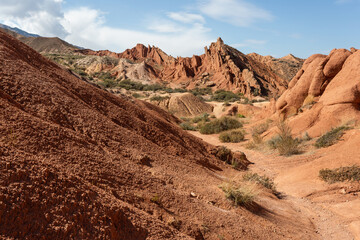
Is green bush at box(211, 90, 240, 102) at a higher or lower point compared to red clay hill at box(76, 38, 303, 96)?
lower

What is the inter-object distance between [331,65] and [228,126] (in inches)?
323

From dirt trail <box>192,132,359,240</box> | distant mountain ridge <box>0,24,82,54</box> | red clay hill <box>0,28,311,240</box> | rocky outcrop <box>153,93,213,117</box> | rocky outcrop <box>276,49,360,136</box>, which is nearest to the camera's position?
red clay hill <box>0,28,311,240</box>

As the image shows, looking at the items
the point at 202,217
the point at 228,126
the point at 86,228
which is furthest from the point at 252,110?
the point at 86,228

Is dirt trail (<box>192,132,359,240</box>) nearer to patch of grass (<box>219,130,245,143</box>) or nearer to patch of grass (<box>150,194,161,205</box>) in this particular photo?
patch of grass (<box>150,194,161,205</box>)

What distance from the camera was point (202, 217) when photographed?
13.3ft

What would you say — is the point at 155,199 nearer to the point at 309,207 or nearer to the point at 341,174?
the point at 309,207

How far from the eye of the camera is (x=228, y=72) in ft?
160

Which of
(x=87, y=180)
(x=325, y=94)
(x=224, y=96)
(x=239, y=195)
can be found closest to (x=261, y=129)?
(x=325, y=94)

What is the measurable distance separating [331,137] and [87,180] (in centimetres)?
1128

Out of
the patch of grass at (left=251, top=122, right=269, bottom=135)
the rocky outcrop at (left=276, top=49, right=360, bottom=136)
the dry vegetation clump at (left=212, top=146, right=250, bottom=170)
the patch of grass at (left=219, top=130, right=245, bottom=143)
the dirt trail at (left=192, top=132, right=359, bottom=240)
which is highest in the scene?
the rocky outcrop at (left=276, top=49, right=360, bottom=136)

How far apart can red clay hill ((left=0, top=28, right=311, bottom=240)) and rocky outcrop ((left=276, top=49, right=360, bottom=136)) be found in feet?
31.3

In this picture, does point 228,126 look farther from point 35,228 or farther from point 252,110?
point 35,228

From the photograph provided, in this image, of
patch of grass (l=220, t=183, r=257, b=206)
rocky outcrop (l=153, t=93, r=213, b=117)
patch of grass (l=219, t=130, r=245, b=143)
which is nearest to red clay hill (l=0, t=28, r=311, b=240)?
patch of grass (l=220, t=183, r=257, b=206)

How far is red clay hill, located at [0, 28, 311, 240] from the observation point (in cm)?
246
